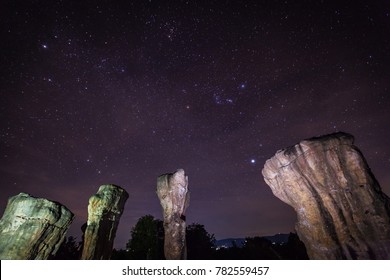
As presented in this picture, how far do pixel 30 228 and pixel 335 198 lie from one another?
44.4 feet

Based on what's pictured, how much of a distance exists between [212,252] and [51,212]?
2988cm

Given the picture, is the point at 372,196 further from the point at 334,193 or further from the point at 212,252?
the point at 212,252

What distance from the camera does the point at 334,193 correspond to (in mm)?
11906

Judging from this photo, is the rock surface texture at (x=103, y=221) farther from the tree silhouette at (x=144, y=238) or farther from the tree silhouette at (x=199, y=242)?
the tree silhouette at (x=199, y=242)

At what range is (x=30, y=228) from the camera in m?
12.6

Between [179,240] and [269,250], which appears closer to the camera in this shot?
[179,240]

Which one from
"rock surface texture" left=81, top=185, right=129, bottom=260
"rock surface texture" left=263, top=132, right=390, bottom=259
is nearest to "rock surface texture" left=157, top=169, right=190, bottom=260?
"rock surface texture" left=81, top=185, right=129, bottom=260

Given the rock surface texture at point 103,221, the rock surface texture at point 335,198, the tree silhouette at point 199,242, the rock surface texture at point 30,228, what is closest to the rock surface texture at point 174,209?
the rock surface texture at point 103,221

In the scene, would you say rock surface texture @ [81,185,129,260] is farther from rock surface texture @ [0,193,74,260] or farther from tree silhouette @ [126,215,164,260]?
tree silhouette @ [126,215,164,260]

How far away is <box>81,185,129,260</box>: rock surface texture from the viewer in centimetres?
1465

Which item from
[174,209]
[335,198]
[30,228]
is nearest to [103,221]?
[30,228]

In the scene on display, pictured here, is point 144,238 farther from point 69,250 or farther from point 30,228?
point 30,228

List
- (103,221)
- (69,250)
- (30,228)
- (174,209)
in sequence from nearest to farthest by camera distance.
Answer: (30,228)
(103,221)
(174,209)
(69,250)
